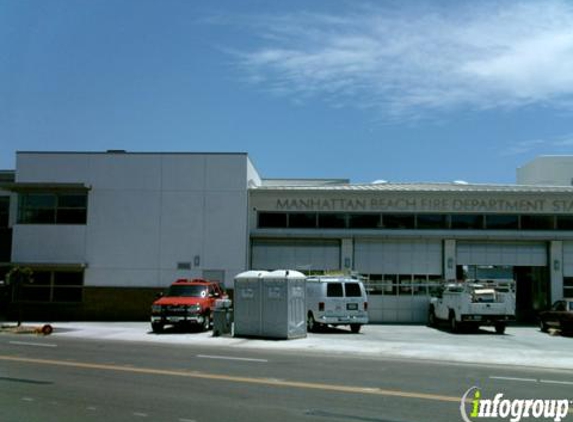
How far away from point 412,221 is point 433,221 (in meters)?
1.08

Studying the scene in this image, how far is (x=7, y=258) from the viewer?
3628 centimetres

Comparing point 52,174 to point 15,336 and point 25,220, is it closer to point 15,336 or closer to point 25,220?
point 25,220

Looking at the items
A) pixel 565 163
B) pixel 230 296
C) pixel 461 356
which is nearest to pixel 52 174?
pixel 230 296

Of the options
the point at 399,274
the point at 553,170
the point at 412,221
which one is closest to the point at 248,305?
the point at 399,274

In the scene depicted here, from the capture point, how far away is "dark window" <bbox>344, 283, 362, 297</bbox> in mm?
27984

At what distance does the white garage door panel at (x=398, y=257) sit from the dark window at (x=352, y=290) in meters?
7.60

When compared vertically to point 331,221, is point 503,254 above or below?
below

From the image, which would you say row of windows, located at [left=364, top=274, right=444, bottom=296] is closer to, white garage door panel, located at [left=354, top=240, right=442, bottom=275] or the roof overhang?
white garage door panel, located at [left=354, top=240, right=442, bottom=275]

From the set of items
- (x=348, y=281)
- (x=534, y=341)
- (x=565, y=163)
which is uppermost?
(x=565, y=163)

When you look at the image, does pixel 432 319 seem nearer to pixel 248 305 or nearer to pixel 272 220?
pixel 272 220

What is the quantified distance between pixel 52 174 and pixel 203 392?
2593 centimetres

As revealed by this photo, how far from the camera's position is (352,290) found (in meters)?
28.0

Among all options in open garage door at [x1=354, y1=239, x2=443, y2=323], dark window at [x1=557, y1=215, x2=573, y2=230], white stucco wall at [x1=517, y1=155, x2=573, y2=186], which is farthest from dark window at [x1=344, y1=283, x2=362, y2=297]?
white stucco wall at [x1=517, y1=155, x2=573, y2=186]

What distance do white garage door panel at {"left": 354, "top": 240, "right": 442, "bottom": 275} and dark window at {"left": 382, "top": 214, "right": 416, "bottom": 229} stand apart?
2.67 feet
